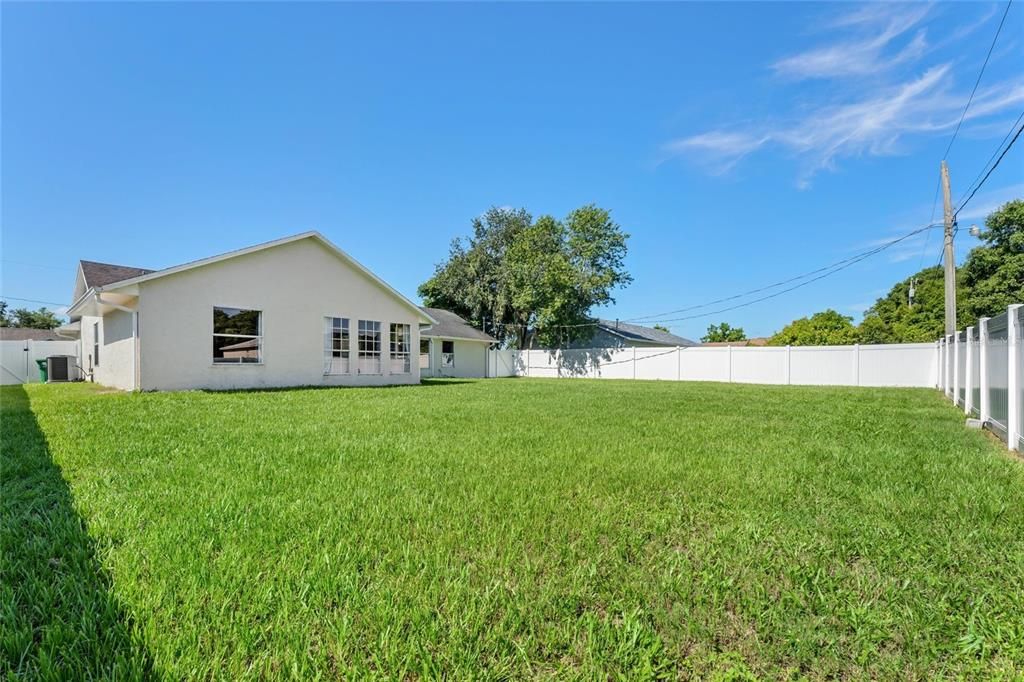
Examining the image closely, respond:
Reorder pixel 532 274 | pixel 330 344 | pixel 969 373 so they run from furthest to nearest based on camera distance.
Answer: pixel 532 274 → pixel 330 344 → pixel 969 373

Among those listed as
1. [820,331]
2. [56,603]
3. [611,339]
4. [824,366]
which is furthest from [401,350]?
[820,331]

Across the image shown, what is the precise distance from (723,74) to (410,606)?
47.7ft

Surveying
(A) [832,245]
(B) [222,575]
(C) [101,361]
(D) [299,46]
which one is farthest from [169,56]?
(A) [832,245]

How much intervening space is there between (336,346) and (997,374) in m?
14.8

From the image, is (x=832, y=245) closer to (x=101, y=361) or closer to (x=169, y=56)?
Result: (x=169, y=56)

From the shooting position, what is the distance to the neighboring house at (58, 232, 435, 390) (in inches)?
424

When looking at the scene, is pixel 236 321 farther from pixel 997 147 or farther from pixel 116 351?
pixel 997 147

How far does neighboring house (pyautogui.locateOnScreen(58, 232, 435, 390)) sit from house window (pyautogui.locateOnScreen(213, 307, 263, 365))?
1.0 inches

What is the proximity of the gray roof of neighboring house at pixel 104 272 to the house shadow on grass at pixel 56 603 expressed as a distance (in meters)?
15.3

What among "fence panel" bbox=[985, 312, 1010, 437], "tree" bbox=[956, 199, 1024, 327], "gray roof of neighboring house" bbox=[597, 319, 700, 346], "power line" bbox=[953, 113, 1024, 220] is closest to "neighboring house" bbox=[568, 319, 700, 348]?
"gray roof of neighboring house" bbox=[597, 319, 700, 346]

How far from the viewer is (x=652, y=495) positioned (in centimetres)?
332

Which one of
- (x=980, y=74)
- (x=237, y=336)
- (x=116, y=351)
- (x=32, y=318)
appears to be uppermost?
(x=980, y=74)

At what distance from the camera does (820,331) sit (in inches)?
1032

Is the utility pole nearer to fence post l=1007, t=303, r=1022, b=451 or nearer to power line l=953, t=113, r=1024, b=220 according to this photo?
power line l=953, t=113, r=1024, b=220
